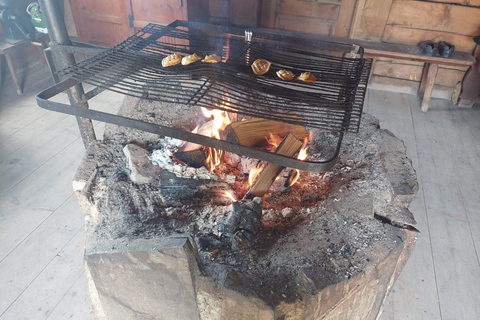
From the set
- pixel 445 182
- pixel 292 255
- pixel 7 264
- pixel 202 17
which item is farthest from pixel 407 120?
pixel 7 264

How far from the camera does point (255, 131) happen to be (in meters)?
2.09

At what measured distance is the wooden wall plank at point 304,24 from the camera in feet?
13.4

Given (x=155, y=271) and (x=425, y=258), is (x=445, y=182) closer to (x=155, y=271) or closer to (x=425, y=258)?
(x=425, y=258)

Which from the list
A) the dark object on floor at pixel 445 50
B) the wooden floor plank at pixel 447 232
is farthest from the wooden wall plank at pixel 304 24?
the wooden floor plank at pixel 447 232

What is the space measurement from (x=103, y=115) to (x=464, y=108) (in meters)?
3.99

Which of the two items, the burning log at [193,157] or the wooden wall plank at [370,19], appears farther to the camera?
the wooden wall plank at [370,19]

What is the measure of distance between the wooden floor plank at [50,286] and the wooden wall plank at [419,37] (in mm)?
3660

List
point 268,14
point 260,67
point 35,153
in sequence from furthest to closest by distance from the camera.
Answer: point 268,14
point 35,153
point 260,67

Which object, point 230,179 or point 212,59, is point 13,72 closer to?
point 212,59

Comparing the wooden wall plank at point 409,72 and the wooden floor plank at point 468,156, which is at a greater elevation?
the wooden wall plank at point 409,72

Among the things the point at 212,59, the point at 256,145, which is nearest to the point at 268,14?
the point at 212,59

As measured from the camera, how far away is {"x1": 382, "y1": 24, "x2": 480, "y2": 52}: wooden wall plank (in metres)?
3.83

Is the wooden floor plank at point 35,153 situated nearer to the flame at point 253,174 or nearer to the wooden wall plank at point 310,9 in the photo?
the flame at point 253,174

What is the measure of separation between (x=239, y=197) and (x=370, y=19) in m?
3.00
